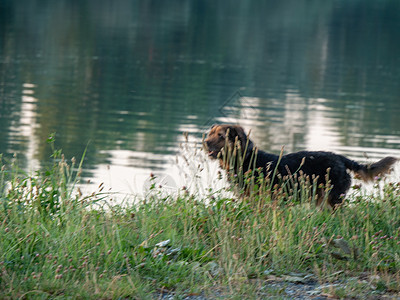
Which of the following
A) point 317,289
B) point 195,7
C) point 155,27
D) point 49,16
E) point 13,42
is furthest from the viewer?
point 195,7

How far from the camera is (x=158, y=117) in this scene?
63.6ft

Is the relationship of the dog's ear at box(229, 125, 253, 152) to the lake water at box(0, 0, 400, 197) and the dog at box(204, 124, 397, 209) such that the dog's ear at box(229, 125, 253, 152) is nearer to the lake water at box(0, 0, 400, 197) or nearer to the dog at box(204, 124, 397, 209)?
the dog at box(204, 124, 397, 209)

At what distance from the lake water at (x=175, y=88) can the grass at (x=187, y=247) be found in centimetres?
84

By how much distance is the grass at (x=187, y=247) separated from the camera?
471cm

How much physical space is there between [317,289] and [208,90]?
2052 cm

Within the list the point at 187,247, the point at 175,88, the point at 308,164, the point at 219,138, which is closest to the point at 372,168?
the point at 308,164

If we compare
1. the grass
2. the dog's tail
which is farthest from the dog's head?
the dog's tail

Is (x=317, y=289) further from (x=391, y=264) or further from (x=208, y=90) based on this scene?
(x=208, y=90)

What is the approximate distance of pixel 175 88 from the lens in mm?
25734

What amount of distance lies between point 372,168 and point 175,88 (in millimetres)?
18786

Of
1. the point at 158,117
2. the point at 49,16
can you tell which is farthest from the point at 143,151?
the point at 49,16

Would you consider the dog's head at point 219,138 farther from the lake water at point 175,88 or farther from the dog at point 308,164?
the lake water at point 175,88

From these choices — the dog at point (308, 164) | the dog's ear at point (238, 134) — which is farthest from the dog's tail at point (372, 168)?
the dog's ear at point (238, 134)

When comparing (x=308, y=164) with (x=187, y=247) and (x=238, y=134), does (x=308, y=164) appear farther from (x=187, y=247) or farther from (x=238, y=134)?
(x=187, y=247)
